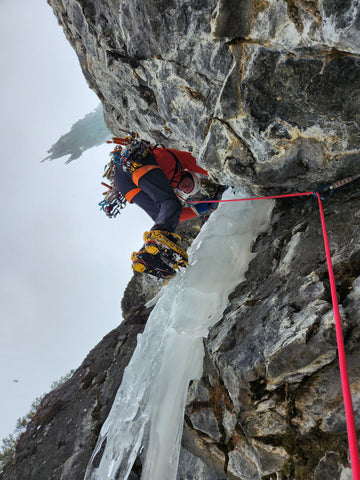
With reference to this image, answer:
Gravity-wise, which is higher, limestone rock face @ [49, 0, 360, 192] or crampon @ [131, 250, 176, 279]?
limestone rock face @ [49, 0, 360, 192]

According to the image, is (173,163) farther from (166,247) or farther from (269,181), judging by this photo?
(269,181)

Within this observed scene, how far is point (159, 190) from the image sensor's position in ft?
13.5

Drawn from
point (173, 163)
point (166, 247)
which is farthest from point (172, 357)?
point (173, 163)

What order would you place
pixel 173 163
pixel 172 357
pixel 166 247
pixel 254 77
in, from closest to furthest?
pixel 254 77 < pixel 172 357 < pixel 166 247 < pixel 173 163

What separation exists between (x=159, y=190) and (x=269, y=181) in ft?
5.14

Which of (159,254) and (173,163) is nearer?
(159,254)

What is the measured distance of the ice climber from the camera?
369 cm

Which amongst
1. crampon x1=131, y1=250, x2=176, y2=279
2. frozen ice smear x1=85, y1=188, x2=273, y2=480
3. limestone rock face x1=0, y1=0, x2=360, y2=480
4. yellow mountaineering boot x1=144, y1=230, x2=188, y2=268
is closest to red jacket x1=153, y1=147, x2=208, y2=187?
limestone rock face x1=0, y1=0, x2=360, y2=480

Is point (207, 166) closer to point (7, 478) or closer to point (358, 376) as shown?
point (358, 376)

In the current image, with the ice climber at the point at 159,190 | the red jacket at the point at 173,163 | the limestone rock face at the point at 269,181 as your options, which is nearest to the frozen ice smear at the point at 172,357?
the limestone rock face at the point at 269,181

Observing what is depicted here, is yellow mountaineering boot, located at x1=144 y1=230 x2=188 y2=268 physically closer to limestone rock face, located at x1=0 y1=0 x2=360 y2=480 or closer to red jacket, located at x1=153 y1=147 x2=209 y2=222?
limestone rock face, located at x1=0 y1=0 x2=360 y2=480

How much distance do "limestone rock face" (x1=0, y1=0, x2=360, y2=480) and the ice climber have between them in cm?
62

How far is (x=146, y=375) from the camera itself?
11.2 ft

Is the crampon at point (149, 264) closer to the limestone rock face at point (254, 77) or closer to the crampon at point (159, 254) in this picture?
the crampon at point (159, 254)
